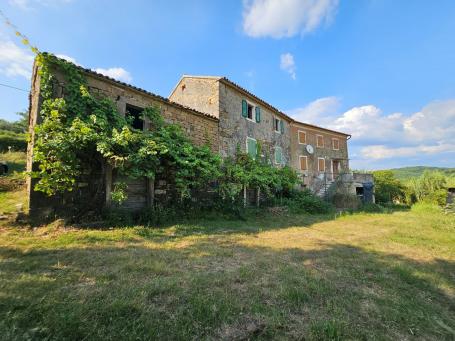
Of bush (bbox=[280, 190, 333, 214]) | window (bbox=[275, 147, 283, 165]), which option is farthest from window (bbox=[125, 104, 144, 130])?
window (bbox=[275, 147, 283, 165])

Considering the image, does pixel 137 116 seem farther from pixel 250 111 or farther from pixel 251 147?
pixel 250 111

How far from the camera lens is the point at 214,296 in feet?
8.75

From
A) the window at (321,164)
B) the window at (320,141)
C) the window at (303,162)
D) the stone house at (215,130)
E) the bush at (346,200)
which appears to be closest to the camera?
the stone house at (215,130)

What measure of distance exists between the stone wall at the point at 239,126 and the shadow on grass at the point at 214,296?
8549mm

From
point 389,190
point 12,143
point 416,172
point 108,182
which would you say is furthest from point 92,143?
point 416,172

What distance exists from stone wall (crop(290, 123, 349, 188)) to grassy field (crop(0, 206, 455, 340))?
13.8 metres

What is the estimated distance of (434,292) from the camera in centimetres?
322

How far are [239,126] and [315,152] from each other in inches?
429

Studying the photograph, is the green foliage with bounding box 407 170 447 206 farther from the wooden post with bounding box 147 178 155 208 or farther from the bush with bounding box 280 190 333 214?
the wooden post with bounding box 147 178 155 208

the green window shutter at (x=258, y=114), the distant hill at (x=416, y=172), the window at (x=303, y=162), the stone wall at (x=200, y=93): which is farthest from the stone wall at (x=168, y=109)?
the distant hill at (x=416, y=172)

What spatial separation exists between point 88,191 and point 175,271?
4.85 metres

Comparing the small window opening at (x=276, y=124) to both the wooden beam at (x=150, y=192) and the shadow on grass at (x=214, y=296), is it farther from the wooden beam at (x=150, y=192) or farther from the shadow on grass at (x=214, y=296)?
the shadow on grass at (x=214, y=296)

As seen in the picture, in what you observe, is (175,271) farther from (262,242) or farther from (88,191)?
(88,191)

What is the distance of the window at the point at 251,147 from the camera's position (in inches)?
538
